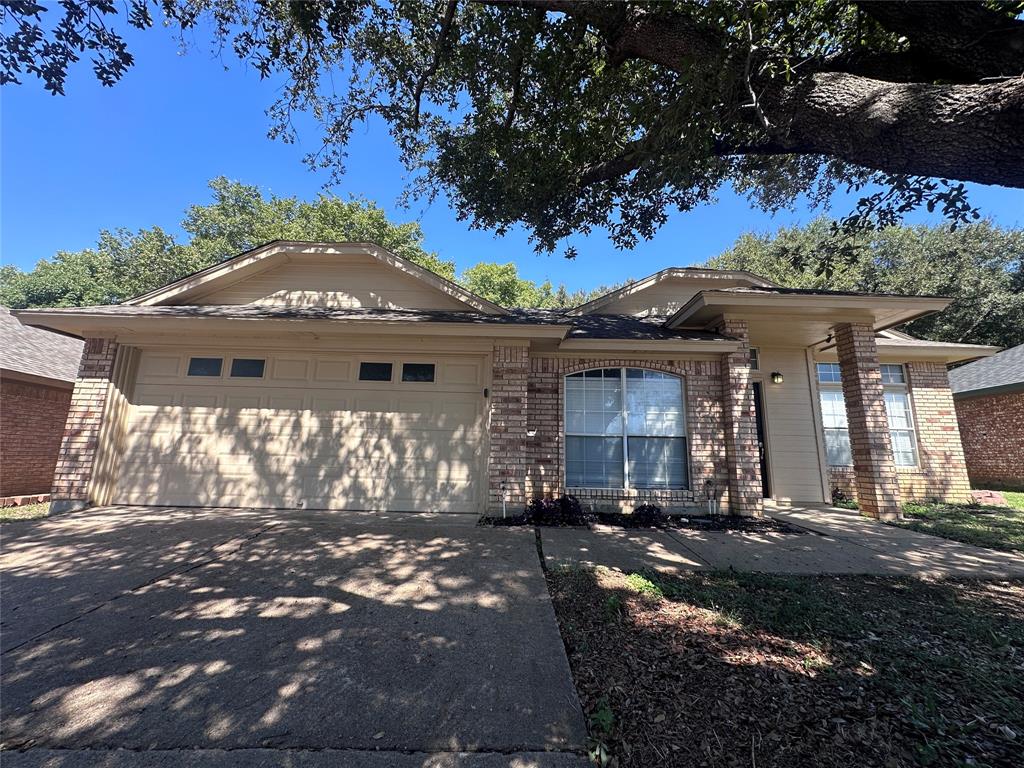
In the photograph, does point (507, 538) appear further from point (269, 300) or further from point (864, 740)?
point (269, 300)

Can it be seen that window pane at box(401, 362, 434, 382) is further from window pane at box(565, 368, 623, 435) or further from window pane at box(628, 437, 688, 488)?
window pane at box(628, 437, 688, 488)

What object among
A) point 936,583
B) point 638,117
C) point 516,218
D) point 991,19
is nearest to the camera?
point 991,19

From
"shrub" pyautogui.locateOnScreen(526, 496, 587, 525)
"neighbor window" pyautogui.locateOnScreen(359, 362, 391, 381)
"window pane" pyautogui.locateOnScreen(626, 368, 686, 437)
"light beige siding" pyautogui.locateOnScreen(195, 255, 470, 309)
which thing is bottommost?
"shrub" pyautogui.locateOnScreen(526, 496, 587, 525)

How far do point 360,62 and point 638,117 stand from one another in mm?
4638

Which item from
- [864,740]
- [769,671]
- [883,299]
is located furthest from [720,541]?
[883,299]

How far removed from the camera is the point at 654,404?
6.98 meters

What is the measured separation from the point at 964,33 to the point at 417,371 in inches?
257

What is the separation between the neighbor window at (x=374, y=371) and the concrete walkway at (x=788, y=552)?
354 cm

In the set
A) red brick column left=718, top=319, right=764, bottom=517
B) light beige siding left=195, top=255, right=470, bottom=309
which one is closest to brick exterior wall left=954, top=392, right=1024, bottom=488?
red brick column left=718, top=319, right=764, bottom=517

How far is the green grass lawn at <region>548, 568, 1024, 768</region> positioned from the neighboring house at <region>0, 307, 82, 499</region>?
37.0 feet

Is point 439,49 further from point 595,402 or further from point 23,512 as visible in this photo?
point 23,512

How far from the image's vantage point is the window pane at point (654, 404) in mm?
6910

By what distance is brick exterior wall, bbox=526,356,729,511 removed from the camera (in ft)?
21.6

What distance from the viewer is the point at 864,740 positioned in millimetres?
1781
